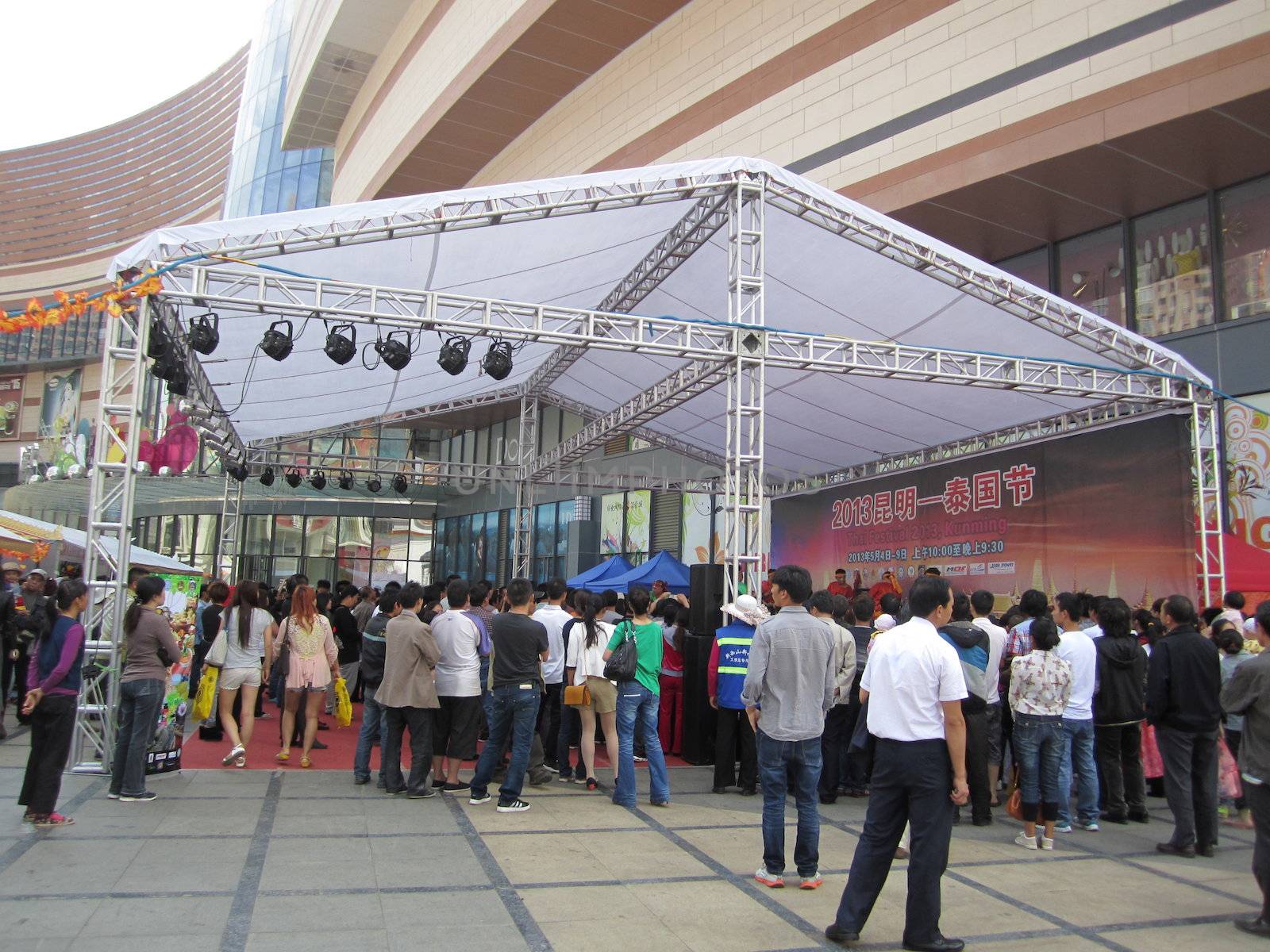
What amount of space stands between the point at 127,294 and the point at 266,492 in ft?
87.3

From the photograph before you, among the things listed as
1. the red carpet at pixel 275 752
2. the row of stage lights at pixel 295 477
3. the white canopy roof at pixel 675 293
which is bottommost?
the red carpet at pixel 275 752

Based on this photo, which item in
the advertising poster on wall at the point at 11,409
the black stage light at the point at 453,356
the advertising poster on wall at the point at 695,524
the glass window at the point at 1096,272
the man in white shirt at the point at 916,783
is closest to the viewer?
the man in white shirt at the point at 916,783

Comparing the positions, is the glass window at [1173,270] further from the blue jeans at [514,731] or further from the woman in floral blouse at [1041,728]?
the blue jeans at [514,731]

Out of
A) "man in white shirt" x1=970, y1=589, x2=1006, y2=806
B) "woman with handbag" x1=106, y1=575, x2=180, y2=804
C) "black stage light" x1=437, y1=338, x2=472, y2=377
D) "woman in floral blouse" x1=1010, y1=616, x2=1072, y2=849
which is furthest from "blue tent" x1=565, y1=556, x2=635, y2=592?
"woman in floral blouse" x1=1010, y1=616, x2=1072, y2=849

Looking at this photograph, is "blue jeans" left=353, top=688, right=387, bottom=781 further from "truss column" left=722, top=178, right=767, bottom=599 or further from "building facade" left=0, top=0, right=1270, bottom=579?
"building facade" left=0, top=0, right=1270, bottom=579

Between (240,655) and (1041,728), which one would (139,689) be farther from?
(1041,728)

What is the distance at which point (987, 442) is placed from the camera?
1406cm

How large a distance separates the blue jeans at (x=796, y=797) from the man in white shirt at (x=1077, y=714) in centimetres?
221

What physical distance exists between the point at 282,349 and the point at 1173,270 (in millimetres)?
11716

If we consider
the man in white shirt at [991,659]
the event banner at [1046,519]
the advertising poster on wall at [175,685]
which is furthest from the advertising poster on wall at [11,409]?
the man in white shirt at [991,659]

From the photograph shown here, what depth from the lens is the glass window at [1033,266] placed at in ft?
50.1

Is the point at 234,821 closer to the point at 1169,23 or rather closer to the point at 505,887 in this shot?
the point at 505,887

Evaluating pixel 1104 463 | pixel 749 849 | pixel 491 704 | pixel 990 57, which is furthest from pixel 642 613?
pixel 990 57

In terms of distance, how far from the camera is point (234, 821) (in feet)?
20.6
